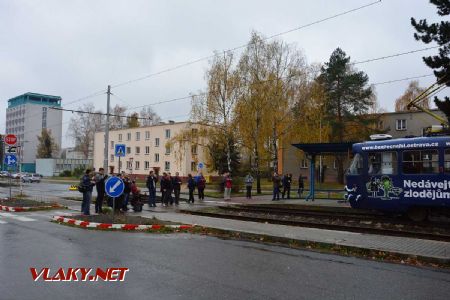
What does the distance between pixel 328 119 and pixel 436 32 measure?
26.6m

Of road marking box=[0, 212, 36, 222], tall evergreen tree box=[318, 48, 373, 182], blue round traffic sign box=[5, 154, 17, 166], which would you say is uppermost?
tall evergreen tree box=[318, 48, 373, 182]

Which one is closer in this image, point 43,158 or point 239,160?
point 239,160

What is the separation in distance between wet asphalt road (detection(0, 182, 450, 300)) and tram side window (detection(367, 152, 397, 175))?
300 inches

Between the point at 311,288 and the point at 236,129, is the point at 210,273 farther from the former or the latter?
the point at 236,129

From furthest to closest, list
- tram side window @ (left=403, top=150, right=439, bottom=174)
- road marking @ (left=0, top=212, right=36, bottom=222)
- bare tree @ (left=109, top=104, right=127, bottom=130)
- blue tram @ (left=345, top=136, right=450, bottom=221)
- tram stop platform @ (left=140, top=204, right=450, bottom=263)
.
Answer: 1. bare tree @ (left=109, top=104, right=127, bottom=130)
2. road marking @ (left=0, top=212, right=36, bottom=222)
3. tram side window @ (left=403, top=150, right=439, bottom=174)
4. blue tram @ (left=345, top=136, right=450, bottom=221)
5. tram stop platform @ (left=140, top=204, right=450, bottom=263)

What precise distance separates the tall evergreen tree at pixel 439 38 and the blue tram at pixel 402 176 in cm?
772

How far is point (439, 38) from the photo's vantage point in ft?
72.2

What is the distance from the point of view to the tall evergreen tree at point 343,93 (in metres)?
49.3

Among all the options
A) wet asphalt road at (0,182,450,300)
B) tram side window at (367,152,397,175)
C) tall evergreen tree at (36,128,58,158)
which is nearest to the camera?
wet asphalt road at (0,182,450,300)

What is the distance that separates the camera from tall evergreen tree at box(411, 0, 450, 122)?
2192 cm

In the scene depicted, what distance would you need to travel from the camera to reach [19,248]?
9.58 meters

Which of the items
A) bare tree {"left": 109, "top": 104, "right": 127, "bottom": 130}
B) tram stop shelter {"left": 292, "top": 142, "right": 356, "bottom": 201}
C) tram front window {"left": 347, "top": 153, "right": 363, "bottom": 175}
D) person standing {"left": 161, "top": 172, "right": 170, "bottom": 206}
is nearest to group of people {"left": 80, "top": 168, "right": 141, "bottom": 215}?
person standing {"left": 161, "top": 172, "right": 170, "bottom": 206}

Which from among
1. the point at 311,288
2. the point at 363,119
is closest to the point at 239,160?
the point at 363,119

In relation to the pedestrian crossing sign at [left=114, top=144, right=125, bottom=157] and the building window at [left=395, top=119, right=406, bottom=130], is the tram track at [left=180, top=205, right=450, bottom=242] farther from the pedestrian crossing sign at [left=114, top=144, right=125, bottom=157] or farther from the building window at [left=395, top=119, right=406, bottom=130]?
the building window at [left=395, top=119, right=406, bottom=130]
